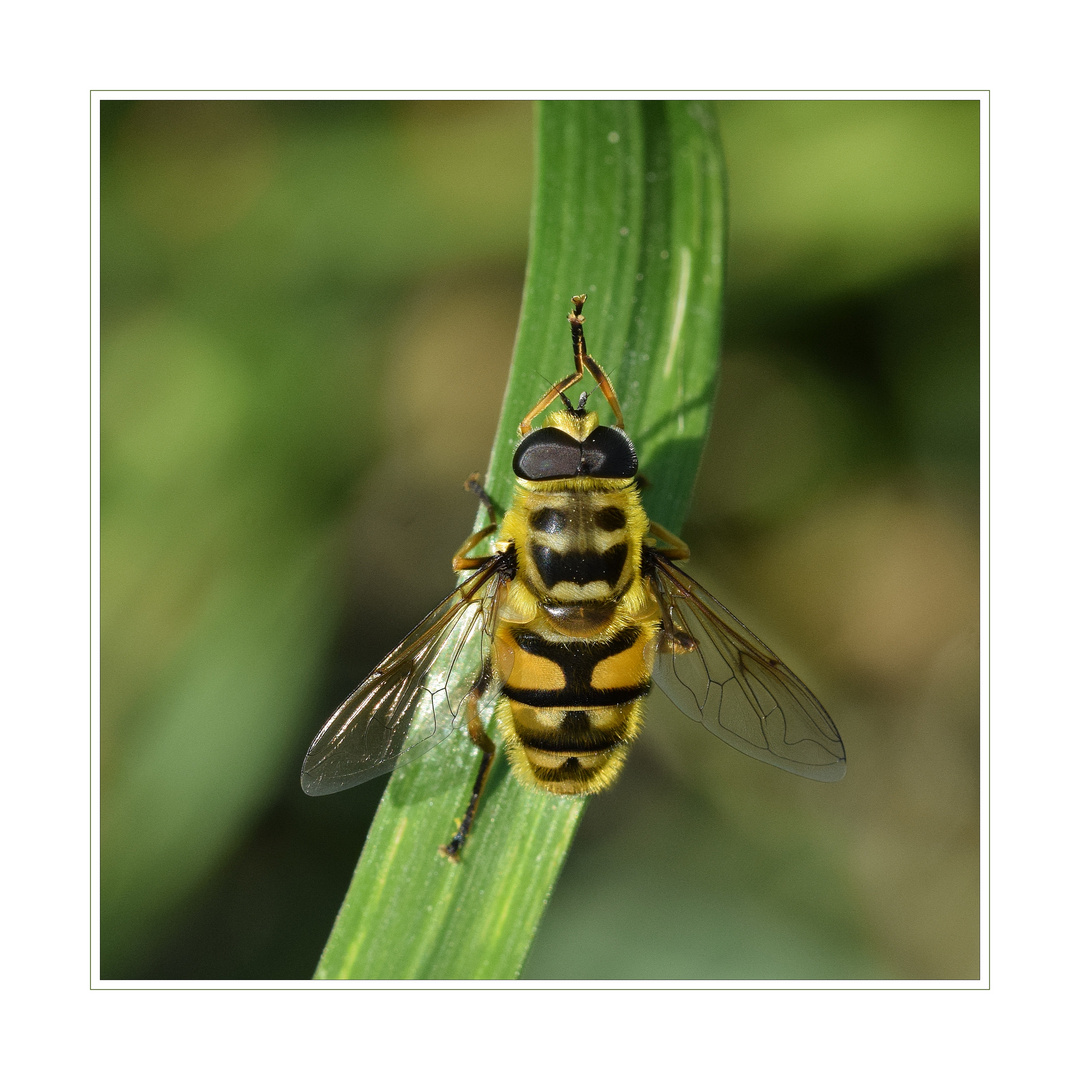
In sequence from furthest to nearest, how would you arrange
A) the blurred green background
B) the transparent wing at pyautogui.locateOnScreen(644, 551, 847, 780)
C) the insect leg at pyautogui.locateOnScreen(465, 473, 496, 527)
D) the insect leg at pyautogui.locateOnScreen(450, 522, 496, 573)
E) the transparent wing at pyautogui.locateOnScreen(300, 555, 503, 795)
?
1. the blurred green background
2. the insect leg at pyautogui.locateOnScreen(465, 473, 496, 527)
3. the insect leg at pyautogui.locateOnScreen(450, 522, 496, 573)
4. the transparent wing at pyautogui.locateOnScreen(644, 551, 847, 780)
5. the transparent wing at pyautogui.locateOnScreen(300, 555, 503, 795)

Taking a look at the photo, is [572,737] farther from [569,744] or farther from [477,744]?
[477,744]

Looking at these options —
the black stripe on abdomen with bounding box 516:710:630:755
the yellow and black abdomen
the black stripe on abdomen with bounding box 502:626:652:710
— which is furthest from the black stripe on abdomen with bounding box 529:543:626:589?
the black stripe on abdomen with bounding box 516:710:630:755

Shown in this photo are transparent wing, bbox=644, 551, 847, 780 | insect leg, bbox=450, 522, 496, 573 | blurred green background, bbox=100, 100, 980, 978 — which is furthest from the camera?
blurred green background, bbox=100, 100, 980, 978

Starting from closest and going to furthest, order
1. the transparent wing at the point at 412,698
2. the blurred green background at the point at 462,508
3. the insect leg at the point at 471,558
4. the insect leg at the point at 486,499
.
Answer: the transparent wing at the point at 412,698, the insect leg at the point at 471,558, the insect leg at the point at 486,499, the blurred green background at the point at 462,508

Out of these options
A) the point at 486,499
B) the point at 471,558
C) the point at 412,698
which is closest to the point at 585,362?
the point at 486,499

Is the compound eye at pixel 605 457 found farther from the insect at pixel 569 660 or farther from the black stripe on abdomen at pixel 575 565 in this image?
the black stripe on abdomen at pixel 575 565

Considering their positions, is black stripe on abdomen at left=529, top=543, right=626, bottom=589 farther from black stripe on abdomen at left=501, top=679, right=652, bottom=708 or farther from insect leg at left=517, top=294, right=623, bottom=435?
insect leg at left=517, top=294, right=623, bottom=435

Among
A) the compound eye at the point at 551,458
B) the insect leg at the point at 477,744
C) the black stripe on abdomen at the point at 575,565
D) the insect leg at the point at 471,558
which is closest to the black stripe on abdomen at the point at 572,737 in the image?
the insect leg at the point at 477,744

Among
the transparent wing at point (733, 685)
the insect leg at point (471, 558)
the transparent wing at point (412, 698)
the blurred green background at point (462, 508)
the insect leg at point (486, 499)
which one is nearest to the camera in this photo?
the transparent wing at point (412, 698)

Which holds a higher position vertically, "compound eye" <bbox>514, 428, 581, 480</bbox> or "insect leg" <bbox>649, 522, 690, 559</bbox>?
"compound eye" <bbox>514, 428, 581, 480</bbox>
